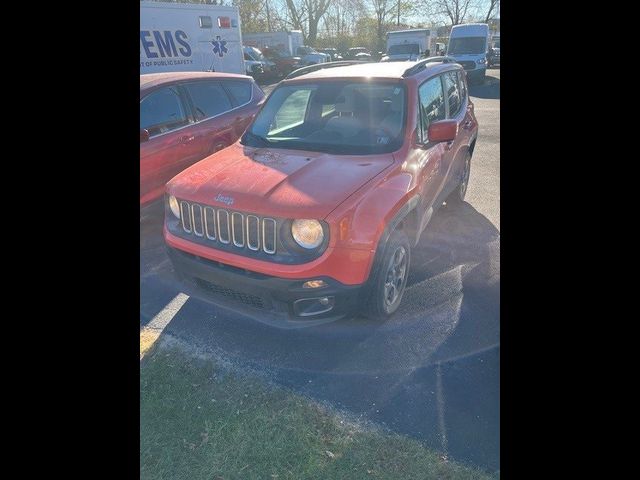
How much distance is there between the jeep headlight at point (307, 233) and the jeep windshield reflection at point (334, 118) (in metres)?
0.95

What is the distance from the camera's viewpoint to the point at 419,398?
2.36 meters

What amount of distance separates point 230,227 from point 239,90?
147 inches

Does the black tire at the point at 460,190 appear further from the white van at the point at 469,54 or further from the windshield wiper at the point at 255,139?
the white van at the point at 469,54

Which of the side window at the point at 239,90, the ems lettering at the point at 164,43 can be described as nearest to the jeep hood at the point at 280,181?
the side window at the point at 239,90

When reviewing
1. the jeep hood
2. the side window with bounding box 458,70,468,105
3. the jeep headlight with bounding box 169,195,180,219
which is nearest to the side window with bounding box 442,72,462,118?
the side window with bounding box 458,70,468,105

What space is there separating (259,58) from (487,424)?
51.5ft

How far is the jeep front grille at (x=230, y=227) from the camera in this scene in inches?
98.7

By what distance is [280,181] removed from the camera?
271 cm

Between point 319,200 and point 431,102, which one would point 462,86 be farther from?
point 319,200

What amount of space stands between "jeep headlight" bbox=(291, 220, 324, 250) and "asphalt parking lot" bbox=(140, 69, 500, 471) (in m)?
0.81

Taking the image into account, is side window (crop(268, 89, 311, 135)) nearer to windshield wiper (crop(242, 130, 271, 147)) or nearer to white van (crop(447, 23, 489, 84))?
windshield wiper (crop(242, 130, 271, 147))

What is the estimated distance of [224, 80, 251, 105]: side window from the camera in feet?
Result: 18.4
